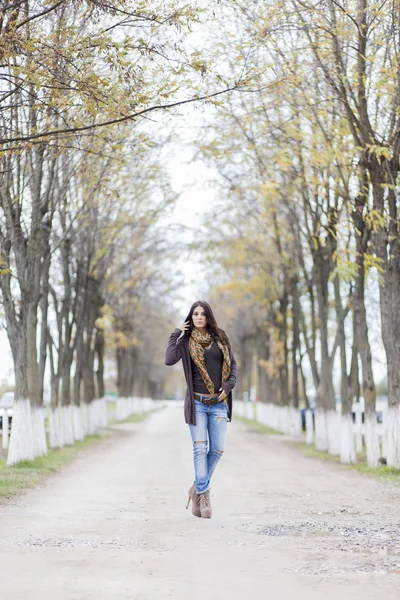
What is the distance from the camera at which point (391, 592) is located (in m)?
5.68

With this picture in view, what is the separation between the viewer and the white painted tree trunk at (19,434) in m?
16.5

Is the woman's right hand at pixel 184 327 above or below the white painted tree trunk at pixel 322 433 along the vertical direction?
above

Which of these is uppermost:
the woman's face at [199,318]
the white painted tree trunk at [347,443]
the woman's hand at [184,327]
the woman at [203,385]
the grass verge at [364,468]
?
the woman's face at [199,318]

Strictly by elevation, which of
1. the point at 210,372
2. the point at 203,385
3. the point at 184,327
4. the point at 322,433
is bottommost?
the point at 322,433

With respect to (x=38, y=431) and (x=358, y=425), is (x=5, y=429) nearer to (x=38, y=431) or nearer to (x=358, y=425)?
(x=38, y=431)

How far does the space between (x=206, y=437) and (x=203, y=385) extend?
1.91 feet

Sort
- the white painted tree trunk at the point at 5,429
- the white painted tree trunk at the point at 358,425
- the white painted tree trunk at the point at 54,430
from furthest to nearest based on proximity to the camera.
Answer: the white painted tree trunk at the point at 54,430 < the white painted tree trunk at the point at 358,425 < the white painted tree trunk at the point at 5,429

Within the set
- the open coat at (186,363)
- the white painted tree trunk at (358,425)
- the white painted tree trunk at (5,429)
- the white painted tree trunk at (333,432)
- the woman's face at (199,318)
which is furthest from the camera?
the white painted tree trunk at (333,432)

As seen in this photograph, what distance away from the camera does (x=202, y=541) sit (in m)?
7.64

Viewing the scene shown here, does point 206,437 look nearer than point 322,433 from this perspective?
Yes

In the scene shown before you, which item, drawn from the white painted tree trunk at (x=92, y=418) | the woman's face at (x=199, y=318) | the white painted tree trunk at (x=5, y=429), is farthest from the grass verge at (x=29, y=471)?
the white painted tree trunk at (x=92, y=418)

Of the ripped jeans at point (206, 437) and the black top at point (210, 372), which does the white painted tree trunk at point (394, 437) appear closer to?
the ripped jeans at point (206, 437)

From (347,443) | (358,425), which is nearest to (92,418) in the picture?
(358,425)

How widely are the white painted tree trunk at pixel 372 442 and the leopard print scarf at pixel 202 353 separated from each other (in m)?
8.94
